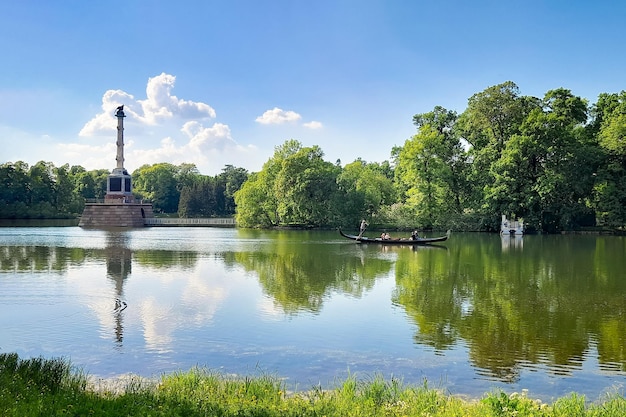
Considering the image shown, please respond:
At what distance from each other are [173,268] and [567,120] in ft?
139

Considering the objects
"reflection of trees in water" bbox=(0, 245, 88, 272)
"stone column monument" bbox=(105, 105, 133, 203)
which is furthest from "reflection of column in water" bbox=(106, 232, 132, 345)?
"stone column monument" bbox=(105, 105, 133, 203)

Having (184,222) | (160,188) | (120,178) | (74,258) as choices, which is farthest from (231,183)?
(74,258)

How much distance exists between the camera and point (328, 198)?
204ft

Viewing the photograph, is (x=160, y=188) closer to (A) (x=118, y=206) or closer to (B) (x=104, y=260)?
(A) (x=118, y=206)

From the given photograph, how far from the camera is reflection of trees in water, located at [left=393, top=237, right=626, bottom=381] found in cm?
973

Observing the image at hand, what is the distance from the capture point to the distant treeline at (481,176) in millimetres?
49938

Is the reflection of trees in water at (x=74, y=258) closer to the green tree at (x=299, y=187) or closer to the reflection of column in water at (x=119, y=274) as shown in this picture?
the reflection of column in water at (x=119, y=274)

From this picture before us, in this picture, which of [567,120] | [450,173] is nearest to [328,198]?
[450,173]

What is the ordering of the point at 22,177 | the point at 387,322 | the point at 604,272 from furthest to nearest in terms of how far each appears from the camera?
the point at 22,177
the point at 604,272
the point at 387,322

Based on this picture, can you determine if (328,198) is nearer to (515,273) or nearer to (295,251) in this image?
(295,251)

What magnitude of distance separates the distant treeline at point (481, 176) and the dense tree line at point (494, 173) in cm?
10

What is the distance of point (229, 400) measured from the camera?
6.40 metres

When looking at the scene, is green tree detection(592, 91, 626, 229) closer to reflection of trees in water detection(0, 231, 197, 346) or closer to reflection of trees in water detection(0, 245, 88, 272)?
reflection of trees in water detection(0, 231, 197, 346)

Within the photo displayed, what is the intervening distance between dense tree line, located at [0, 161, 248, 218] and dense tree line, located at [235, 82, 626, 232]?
35.7 meters
